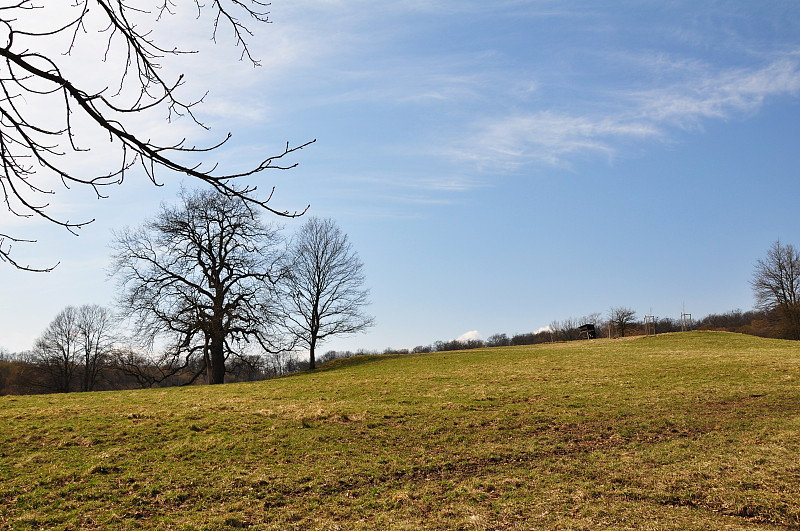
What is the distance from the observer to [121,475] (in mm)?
7301

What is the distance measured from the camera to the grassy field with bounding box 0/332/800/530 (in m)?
5.76

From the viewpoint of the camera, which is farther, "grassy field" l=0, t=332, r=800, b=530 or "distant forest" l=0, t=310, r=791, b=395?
"distant forest" l=0, t=310, r=791, b=395

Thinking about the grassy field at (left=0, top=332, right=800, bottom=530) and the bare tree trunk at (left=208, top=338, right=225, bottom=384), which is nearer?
the grassy field at (left=0, top=332, right=800, bottom=530)

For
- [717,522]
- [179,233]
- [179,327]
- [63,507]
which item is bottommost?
[717,522]

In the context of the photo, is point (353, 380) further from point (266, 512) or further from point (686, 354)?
point (686, 354)

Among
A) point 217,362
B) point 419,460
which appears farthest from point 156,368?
point 419,460

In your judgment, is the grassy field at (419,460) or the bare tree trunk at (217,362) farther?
the bare tree trunk at (217,362)

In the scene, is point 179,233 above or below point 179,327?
above

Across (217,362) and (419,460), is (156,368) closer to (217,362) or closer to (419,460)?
(217,362)

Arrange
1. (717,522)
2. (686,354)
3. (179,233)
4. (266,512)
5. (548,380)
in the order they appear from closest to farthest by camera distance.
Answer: (717,522) < (266,512) < (548,380) < (686,354) < (179,233)

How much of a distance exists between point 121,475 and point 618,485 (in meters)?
7.05

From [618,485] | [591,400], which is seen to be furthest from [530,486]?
[591,400]

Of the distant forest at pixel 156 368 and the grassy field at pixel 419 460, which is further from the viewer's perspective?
the distant forest at pixel 156 368

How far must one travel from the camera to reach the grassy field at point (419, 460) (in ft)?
18.9
